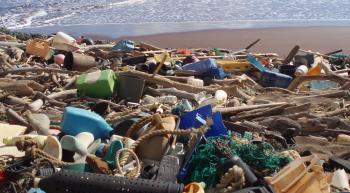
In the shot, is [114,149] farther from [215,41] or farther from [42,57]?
[215,41]

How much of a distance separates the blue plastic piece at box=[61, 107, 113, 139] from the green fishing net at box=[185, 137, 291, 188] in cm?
119

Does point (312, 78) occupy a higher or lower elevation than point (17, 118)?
lower

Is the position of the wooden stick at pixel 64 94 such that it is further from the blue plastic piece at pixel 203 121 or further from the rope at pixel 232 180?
the rope at pixel 232 180

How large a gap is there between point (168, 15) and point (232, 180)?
18.6 meters

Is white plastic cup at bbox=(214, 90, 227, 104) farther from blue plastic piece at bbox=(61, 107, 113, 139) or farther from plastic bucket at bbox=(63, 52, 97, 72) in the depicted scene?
plastic bucket at bbox=(63, 52, 97, 72)

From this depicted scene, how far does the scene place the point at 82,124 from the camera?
5305 mm

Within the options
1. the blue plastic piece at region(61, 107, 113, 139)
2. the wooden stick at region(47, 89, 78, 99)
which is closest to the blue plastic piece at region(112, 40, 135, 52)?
the wooden stick at region(47, 89, 78, 99)

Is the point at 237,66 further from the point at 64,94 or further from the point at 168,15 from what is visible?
the point at 168,15

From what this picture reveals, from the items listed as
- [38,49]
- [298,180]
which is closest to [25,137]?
[298,180]

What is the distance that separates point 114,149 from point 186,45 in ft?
38.2

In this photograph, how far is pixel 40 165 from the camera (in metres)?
4.38

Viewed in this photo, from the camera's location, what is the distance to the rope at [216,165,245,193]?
4016mm

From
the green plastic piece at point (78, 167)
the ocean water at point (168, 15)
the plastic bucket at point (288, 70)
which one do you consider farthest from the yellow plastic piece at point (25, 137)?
the ocean water at point (168, 15)

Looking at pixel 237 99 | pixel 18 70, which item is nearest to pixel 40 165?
pixel 237 99
